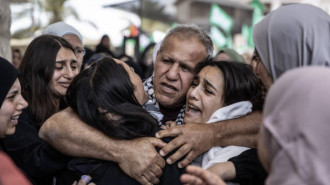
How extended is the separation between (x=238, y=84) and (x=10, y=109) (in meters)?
1.32

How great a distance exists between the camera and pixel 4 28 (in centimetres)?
431

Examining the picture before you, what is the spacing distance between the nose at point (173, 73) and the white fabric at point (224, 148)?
2.15 ft

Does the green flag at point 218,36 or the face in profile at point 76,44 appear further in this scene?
the green flag at point 218,36

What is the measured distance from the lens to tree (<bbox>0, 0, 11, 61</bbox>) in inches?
165

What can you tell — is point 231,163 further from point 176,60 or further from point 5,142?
point 5,142

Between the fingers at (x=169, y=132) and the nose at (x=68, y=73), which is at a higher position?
the fingers at (x=169, y=132)

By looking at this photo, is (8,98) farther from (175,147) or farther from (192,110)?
(192,110)

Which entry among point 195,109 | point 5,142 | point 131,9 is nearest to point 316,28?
point 195,109

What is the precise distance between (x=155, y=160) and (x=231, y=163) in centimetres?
39

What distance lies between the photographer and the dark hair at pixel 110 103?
2.05 m

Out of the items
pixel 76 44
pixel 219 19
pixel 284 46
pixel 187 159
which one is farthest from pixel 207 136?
pixel 219 19

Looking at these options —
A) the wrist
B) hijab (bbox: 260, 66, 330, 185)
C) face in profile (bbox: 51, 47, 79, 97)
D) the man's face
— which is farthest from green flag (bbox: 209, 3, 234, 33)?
hijab (bbox: 260, 66, 330, 185)

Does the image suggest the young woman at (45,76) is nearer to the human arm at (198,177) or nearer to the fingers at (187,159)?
the fingers at (187,159)

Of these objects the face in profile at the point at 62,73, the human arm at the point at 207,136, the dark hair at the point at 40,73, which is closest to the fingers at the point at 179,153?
the human arm at the point at 207,136
